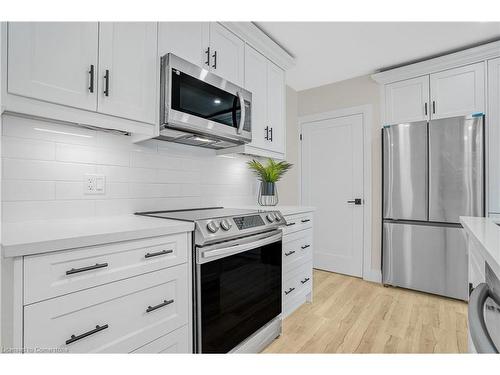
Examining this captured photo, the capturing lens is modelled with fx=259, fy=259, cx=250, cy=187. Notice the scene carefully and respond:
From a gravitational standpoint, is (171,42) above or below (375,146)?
above

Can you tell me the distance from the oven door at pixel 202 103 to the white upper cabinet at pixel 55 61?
40 centimetres

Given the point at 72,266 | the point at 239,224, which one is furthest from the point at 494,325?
the point at 72,266

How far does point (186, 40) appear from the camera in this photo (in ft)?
5.70

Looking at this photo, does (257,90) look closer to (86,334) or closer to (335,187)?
(335,187)

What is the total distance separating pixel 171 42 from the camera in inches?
65.0

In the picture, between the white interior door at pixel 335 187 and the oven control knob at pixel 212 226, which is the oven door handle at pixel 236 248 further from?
the white interior door at pixel 335 187

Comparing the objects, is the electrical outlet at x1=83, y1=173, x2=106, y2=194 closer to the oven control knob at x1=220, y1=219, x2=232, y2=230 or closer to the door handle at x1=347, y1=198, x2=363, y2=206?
the oven control knob at x1=220, y1=219, x2=232, y2=230

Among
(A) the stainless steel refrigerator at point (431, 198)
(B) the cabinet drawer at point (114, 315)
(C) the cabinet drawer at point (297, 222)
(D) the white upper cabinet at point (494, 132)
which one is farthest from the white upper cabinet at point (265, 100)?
(D) the white upper cabinet at point (494, 132)

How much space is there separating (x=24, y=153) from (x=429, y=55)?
12.0ft

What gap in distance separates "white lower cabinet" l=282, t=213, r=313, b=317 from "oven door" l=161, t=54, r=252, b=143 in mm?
871

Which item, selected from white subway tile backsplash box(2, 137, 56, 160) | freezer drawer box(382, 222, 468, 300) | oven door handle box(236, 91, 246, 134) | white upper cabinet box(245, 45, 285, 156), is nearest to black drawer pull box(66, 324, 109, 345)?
white subway tile backsplash box(2, 137, 56, 160)

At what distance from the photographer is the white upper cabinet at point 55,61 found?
1072 mm

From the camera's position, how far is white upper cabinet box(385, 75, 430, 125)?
2861mm
